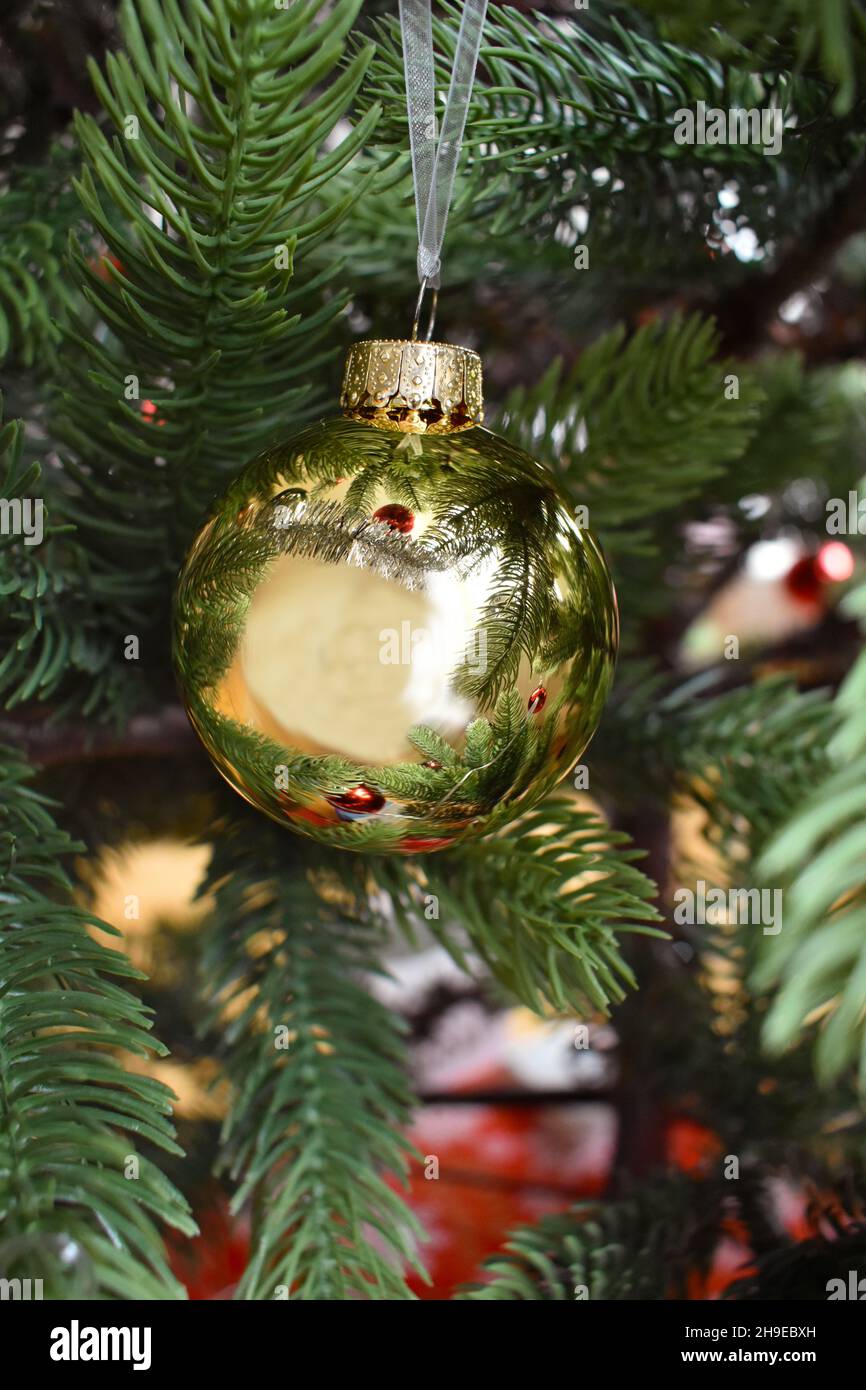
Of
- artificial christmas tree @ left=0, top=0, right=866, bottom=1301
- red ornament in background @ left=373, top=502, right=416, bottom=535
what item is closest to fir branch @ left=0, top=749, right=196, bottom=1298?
artificial christmas tree @ left=0, top=0, right=866, bottom=1301

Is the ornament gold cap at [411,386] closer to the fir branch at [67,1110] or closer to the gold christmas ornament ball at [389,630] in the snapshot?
the gold christmas ornament ball at [389,630]

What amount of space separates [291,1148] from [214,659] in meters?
0.16

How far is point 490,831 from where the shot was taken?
305 millimetres

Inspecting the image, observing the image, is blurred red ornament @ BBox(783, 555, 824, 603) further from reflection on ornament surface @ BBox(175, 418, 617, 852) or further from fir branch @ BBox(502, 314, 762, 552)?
reflection on ornament surface @ BBox(175, 418, 617, 852)

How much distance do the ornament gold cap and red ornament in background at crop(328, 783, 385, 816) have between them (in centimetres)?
10

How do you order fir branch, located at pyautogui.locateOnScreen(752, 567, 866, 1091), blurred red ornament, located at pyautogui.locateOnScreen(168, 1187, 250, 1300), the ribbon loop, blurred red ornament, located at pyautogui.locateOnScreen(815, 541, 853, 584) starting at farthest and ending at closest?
1. blurred red ornament, located at pyautogui.locateOnScreen(815, 541, 853, 584)
2. blurred red ornament, located at pyautogui.locateOnScreen(168, 1187, 250, 1300)
3. the ribbon loop
4. fir branch, located at pyautogui.locateOnScreen(752, 567, 866, 1091)

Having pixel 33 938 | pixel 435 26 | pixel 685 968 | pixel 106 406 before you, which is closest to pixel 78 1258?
pixel 33 938

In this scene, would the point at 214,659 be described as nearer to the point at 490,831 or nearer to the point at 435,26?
the point at 490,831

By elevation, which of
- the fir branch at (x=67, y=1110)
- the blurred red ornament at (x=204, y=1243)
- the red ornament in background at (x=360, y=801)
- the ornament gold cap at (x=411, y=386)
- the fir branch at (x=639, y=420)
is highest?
the fir branch at (x=639, y=420)

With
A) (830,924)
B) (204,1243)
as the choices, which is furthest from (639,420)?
(204,1243)

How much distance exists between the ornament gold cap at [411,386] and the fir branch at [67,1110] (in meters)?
0.15

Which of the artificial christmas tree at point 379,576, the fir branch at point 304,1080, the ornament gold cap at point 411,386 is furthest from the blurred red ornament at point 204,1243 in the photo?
the ornament gold cap at point 411,386

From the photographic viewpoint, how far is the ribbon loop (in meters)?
0.29

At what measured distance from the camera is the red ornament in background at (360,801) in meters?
0.28
